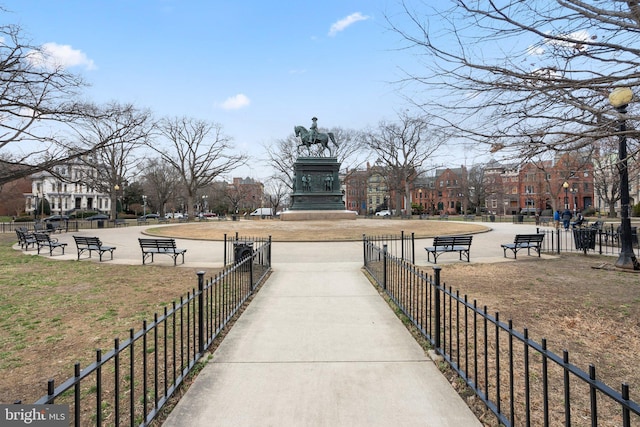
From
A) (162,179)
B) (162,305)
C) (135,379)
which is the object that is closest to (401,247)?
(162,305)

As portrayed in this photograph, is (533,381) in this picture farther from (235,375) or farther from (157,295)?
(157,295)

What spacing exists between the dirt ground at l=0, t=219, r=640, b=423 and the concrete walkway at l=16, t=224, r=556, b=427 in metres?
1.93

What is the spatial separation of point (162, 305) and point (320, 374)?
177 inches

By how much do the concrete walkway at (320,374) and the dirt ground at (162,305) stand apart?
1.93 meters

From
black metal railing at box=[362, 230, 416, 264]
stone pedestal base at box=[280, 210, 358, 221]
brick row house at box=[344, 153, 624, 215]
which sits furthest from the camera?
brick row house at box=[344, 153, 624, 215]

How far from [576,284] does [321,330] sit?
7.59 m

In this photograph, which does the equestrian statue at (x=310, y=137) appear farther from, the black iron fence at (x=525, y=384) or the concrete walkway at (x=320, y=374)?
the black iron fence at (x=525, y=384)

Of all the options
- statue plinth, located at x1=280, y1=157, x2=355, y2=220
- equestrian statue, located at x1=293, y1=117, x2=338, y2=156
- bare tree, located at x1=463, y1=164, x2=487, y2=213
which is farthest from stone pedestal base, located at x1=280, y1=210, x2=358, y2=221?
bare tree, located at x1=463, y1=164, x2=487, y2=213

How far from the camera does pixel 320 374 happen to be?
420 centimetres

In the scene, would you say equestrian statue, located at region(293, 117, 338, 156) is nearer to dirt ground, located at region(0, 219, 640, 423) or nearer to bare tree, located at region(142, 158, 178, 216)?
dirt ground, located at region(0, 219, 640, 423)

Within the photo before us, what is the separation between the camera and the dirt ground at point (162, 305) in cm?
465

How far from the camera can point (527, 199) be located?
87.4 metres

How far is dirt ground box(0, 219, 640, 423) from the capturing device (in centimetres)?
465

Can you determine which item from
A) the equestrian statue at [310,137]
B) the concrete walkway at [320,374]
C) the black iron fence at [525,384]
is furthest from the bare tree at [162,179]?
the black iron fence at [525,384]
